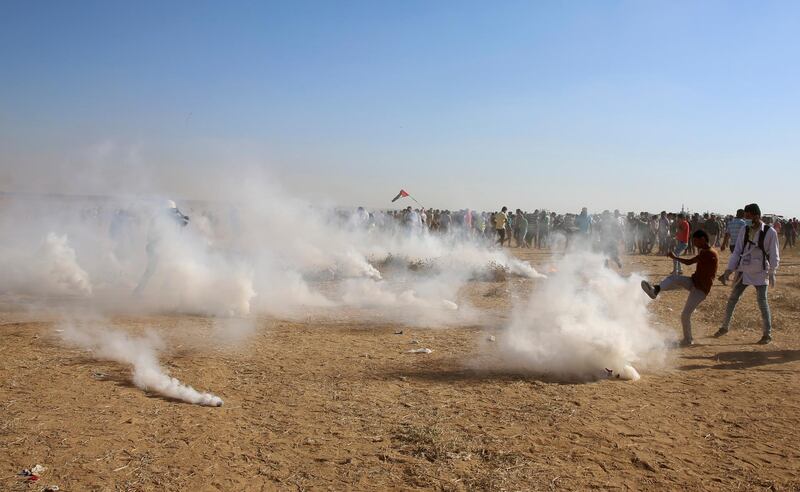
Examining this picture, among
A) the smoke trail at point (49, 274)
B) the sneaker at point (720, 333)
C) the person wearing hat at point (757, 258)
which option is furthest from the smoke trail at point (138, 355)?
the person wearing hat at point (757, 258)

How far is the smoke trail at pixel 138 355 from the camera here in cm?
536

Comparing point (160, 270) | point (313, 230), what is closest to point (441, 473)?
point (160, 270)

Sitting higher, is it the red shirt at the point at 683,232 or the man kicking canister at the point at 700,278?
the red shirt at the point at 683,232

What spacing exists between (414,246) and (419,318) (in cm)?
1035

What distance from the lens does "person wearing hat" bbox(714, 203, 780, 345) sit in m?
8.07

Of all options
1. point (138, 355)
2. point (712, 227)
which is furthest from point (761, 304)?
point (712, 227)

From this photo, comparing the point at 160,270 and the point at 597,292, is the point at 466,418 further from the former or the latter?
the point at 160,270

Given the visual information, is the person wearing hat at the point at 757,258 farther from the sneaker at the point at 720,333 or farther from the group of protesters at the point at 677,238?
the sneaker at the point at 720,333

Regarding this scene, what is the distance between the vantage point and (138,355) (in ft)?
22.1

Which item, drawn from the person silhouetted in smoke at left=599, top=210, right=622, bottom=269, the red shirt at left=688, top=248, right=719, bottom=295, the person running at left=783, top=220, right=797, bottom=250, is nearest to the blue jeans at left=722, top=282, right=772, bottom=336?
the red shirt at left=688, top=248, right=719, bottom=295

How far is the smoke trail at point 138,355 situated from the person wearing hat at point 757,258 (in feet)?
24.8

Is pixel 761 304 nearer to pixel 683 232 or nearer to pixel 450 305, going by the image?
pixel 450 305

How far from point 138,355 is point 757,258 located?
337 inches

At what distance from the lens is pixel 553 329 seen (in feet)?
21.6
